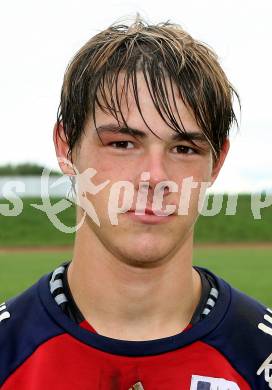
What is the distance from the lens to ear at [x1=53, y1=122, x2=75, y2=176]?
3.36 m

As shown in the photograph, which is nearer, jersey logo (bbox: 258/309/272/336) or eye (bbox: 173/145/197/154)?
eye (bbox: 173/145/197/154)

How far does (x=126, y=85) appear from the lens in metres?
3.05

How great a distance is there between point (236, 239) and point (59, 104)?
30622mm

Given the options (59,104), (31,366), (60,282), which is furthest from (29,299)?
(59,104)

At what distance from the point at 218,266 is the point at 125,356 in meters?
18.8

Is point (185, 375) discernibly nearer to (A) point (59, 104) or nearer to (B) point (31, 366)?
(B) point (31, 366)

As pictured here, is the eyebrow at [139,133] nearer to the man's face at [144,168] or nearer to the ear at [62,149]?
the man's face at [144,168]

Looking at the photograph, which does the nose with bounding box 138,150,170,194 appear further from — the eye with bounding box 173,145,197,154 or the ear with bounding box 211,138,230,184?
the ear with bounding box 211,138,230,184

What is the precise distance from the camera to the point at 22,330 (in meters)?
3.37

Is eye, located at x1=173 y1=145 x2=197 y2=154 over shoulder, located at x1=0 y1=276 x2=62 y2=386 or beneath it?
over

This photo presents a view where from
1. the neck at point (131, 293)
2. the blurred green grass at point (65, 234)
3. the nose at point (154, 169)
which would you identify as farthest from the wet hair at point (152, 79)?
the blurred green grass at point (65, 234)

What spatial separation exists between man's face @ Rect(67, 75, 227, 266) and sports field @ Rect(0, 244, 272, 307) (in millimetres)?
11166

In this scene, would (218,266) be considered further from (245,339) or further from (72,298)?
(72,298)

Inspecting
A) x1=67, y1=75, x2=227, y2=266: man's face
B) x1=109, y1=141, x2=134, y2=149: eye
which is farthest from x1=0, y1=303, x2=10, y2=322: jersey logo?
x1=109, y1=141, x2=134, y2=149: eye
